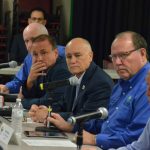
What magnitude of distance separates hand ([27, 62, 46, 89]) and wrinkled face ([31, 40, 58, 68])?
5 centimetres

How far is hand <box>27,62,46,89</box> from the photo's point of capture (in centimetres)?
430

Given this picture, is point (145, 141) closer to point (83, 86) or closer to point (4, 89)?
point (83, 86)

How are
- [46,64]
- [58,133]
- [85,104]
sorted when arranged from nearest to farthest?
[58,133]
[85,104]
[46,64]

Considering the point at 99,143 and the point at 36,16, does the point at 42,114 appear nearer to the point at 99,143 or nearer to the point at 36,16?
the point at 99,143

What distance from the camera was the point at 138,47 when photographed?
3098 millimetres

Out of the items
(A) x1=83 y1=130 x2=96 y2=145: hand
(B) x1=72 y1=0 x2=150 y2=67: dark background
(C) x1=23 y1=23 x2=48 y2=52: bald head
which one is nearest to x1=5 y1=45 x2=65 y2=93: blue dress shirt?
(C) x1=23 y1=23 x2=48 y2=52: bald head

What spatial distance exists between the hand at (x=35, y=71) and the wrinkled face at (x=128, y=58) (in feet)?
4.20

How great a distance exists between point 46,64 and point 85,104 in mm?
889

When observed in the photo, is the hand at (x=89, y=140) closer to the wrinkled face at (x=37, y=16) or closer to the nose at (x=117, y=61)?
the nose at (x=117, y=61)

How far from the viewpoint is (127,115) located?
2.95 metres

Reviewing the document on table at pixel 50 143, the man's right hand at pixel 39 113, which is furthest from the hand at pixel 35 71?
the document on table at pixel 50 143

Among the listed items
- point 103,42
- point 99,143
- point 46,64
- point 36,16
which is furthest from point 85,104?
point 103,42

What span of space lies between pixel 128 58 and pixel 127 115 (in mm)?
355

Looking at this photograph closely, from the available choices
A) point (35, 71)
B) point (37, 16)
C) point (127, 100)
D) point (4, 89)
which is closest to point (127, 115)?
point (127, 100)
